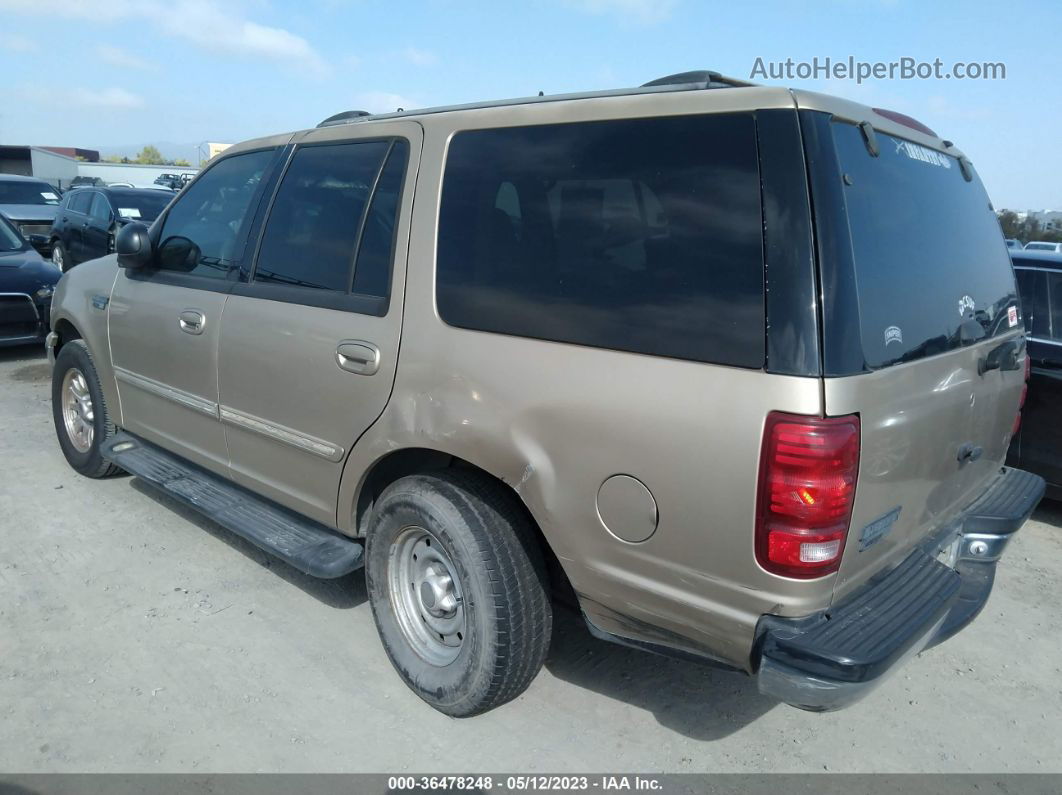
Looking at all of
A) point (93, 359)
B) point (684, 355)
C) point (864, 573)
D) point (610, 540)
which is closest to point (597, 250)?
point (684, 355)

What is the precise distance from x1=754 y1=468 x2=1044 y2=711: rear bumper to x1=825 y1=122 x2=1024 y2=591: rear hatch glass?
8 cm

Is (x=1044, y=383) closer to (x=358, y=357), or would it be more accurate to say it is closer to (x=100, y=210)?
(x=358, y=357)

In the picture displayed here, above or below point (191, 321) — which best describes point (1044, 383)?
below

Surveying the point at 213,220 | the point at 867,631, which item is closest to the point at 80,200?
the point at 213,220

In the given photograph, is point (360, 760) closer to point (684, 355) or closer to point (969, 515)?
point (684, 355)

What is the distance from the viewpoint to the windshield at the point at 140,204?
12.8 m

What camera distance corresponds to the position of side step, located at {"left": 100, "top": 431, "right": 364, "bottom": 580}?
10.8ft

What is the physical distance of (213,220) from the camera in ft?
13.2

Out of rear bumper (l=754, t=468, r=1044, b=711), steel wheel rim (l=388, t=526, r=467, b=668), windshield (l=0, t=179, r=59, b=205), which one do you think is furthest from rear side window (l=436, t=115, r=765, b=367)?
windshield (l=0, t=179, r=59, b=205)

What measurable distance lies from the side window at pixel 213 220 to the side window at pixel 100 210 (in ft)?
31.2

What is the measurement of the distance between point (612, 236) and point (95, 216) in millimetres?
12819

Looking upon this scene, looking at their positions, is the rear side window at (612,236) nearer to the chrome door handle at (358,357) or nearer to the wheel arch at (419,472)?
the chrome door handle at (358,357)

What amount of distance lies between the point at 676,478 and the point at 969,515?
1.44 m

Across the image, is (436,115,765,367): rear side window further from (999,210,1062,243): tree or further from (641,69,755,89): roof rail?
(999,210,1062,243): tree
